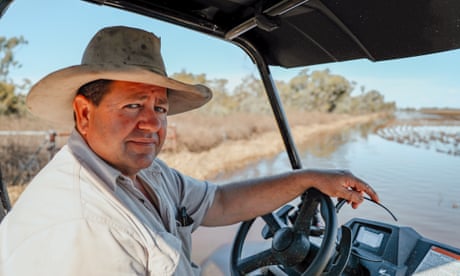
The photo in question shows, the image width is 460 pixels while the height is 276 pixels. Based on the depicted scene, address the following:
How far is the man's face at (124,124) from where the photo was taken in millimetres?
1066

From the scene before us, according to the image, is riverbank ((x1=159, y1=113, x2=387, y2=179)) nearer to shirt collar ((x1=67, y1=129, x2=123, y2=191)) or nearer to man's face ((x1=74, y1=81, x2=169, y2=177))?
man's face ((x1=74, y1=81, x2=169, y2=177))

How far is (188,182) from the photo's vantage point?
1567mm

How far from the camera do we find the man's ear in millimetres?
1091

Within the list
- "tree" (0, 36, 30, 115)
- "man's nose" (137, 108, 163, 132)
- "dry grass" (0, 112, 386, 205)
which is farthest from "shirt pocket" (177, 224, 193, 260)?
"tree" (0, 36, 30, 115)

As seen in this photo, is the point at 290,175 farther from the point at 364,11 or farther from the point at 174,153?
the point at 174,153

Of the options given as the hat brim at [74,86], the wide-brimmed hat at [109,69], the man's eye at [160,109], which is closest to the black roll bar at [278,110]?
the hat brim at [74,86]

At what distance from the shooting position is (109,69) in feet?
3.31

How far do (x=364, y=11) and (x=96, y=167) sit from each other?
102cm

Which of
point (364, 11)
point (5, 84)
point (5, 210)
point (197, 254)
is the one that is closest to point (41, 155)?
point (5, 84)

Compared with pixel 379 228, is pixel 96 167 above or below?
above

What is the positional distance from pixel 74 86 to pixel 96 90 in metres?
0.08

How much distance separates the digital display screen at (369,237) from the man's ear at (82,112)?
1194 mm

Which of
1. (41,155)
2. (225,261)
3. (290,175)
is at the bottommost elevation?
(225,261)

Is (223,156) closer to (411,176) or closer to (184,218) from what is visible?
(411,176)
